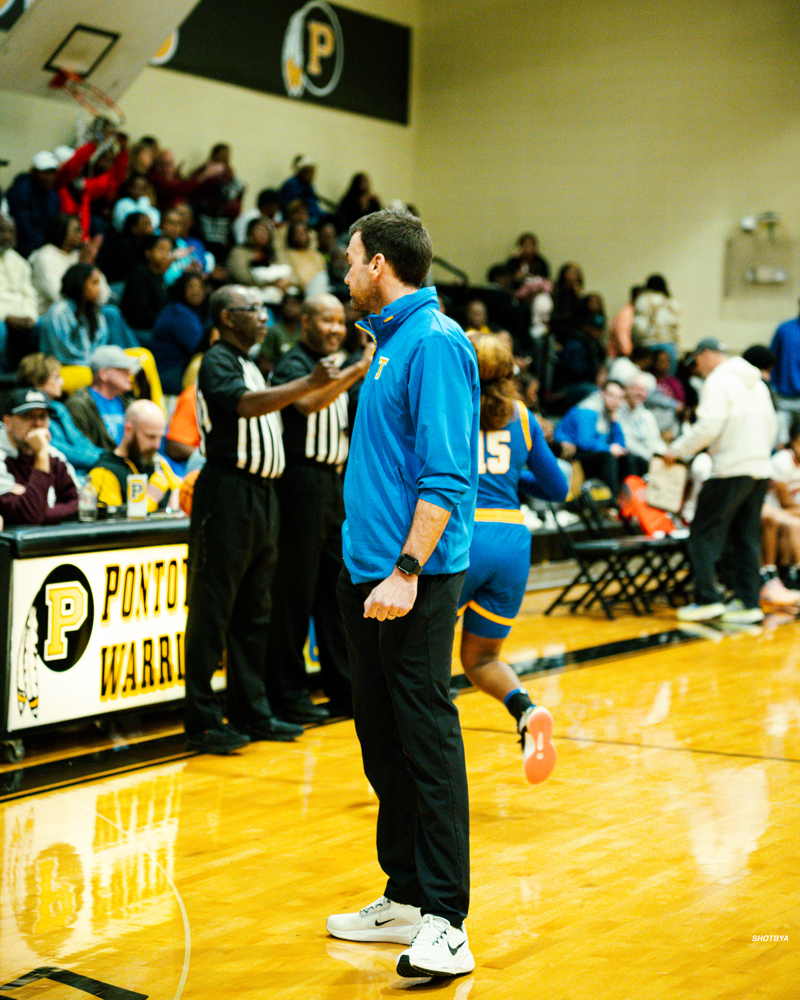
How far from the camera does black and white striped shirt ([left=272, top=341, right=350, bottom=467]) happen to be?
547 centimetres

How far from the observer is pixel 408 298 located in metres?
3.07

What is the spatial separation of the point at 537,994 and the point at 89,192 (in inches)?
381

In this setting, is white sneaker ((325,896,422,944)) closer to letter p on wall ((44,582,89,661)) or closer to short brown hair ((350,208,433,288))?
short brown hair ((350,208,433,288))

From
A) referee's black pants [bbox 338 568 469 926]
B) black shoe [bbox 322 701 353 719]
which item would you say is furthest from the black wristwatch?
black shoe [bbox 322 701 353 719]

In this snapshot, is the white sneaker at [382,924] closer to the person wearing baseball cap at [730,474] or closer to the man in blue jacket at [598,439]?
the person wearing baseball cap at [730,474]

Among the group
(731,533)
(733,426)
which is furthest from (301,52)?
(731,533)

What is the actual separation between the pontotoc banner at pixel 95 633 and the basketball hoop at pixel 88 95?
690 cm

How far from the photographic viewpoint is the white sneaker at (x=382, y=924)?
3.27 m

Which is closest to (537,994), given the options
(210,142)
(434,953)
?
(434,953)

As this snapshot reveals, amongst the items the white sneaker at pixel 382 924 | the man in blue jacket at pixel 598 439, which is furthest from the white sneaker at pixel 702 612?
the white sneaker at pixel 382 924

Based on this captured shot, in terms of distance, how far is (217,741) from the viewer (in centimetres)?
518

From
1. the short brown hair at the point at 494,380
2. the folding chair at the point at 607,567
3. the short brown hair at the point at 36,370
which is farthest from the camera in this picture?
the folding chair at the point at 607,567

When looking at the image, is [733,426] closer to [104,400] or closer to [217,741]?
[104,400]

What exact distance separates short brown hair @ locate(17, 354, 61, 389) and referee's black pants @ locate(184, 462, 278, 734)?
8.90 ft
